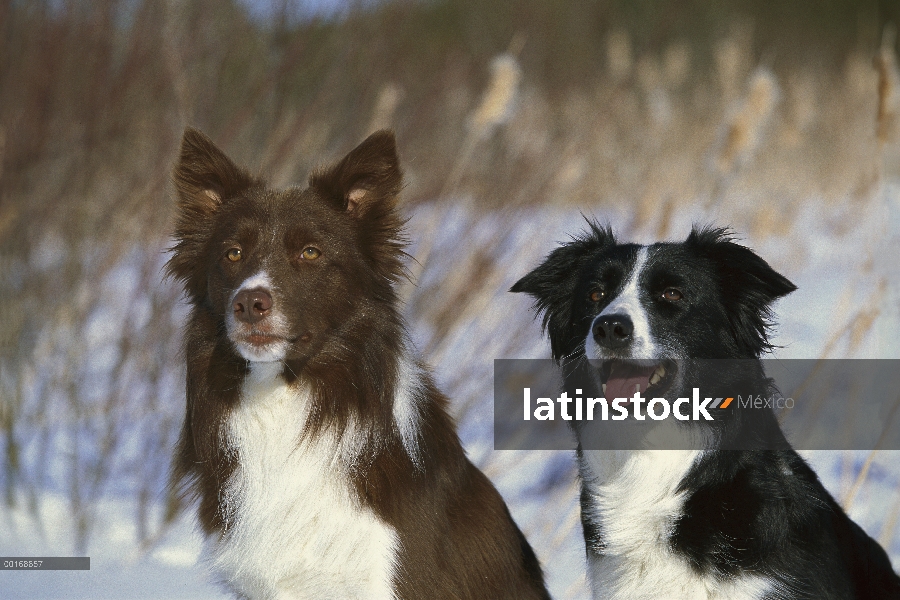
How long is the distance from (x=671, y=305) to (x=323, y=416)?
1144mm

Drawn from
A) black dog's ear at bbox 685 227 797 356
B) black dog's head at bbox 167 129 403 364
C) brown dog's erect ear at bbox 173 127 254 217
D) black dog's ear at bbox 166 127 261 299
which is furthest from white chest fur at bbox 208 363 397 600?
black dog's ear at bbox 685 227 797 356

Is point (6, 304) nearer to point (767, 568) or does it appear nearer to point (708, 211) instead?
point (708, 211)

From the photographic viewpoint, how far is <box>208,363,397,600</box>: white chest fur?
2645 mm

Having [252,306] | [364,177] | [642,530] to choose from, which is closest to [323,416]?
[252,306]

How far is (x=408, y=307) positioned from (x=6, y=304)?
222 cm

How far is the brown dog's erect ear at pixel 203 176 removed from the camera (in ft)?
10.0

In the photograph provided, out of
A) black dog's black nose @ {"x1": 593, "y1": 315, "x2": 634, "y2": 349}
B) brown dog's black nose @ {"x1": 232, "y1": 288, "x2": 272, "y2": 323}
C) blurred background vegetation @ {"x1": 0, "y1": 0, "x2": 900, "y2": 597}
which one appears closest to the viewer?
brown dog's black nose @ {"x1": 232, "y1": 288, "x2": 272, "y2": 323}

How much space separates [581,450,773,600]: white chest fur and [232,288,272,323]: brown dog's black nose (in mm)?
1143

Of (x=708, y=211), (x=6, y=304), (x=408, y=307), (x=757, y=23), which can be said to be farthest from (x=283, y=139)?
(x=757, y=23)

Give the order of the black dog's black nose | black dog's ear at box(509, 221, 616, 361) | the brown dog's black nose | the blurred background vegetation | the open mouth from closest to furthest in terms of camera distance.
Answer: the brown dog's black nose, the black dog's black nose, the open mouth, black dog's ear at box(509, 221, 616, 361), the blurred background vegetation

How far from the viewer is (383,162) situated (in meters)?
2.98

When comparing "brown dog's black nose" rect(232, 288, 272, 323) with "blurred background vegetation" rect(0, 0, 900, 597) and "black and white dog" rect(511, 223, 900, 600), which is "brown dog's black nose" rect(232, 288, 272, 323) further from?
"blurred background vegetation" rect(0, 0, 900, 597)

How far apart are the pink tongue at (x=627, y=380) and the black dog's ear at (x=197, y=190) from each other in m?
1.39

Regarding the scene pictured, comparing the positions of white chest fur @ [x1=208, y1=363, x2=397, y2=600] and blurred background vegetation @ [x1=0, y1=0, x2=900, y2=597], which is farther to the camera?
blurred background vegetation @ [x1=0, y1=0, x2=900, y2=597]
